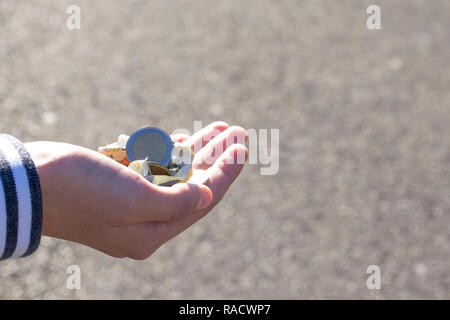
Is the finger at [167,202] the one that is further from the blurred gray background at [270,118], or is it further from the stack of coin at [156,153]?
the blurred gray background at [270,118]

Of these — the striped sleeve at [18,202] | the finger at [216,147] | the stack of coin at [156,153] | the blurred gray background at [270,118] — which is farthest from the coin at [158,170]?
the blurred gray background at [270,118]

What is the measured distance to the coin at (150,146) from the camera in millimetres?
2836

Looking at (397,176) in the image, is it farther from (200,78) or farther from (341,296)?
(200,78)

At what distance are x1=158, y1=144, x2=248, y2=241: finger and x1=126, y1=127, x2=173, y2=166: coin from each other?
0.72 feet

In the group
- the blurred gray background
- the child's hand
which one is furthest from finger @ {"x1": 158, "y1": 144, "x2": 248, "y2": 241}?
the blurred gray background

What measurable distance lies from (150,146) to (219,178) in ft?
1.19

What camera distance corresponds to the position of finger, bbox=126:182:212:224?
234cm

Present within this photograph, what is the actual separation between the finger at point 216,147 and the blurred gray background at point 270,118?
1.20 metres

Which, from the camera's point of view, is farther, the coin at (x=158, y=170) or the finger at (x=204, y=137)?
the finger at (x=204, y=137)

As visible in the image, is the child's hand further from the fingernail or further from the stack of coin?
the stack of coin

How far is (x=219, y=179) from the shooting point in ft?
9.02

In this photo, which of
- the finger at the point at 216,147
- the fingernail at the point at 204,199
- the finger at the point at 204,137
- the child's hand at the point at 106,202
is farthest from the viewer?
the finger at the point at 204,137

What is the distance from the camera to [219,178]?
275cm
